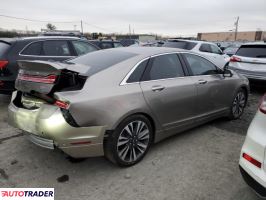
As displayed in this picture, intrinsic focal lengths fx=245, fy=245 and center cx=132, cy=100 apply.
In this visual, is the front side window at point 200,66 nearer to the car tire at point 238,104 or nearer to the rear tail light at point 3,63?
the car tire at point 238,104

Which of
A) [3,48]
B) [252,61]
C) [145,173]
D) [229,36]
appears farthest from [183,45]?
[229,36]

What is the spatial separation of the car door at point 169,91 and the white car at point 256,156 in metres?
1.34

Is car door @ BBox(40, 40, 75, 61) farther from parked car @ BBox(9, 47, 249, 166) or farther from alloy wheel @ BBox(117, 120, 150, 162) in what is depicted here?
alloy wheel @ BBox(117, 120, 150, 162)

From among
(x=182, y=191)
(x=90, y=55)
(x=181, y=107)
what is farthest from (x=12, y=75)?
(x=182, y=191)

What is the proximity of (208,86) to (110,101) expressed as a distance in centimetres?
206

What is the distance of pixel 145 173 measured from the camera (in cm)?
313

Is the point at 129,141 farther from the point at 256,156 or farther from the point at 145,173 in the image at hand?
the point at 256,156

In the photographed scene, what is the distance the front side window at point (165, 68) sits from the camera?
11.5 feet

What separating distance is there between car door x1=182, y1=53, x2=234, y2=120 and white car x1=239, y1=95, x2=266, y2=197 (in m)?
1.72

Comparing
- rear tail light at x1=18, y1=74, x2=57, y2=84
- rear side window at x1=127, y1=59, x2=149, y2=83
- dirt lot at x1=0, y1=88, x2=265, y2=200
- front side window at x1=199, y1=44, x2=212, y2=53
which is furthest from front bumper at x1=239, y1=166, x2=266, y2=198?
front side window at x1=199, y1=44, x2=212, y2=53

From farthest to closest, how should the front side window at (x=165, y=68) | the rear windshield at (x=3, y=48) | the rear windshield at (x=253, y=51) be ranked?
the rear windshield at (x=253, y=51) < the rear windshield at (x=3, y=48) < the front side window at (x=165, y=68)

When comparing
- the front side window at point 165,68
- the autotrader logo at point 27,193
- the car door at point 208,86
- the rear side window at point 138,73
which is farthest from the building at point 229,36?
the autotrader logo at point 27,193

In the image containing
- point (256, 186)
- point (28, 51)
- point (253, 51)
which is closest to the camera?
point (256, 186)

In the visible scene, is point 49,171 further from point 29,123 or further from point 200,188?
point 200,188
